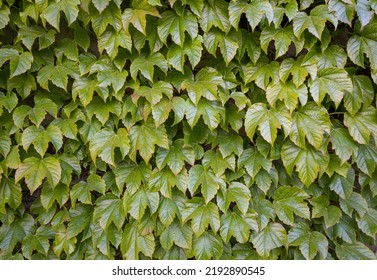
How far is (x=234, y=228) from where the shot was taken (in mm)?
1842

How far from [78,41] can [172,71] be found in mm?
512

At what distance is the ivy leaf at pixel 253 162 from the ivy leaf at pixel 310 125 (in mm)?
189

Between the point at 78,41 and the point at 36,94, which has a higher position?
the point at 78,41

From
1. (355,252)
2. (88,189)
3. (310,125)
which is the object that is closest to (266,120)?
(310,125)

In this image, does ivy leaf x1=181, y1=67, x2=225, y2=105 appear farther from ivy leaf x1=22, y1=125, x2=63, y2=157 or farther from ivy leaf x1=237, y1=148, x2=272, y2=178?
ivy leaf x1=22, y1=125, x2=63, y2=157

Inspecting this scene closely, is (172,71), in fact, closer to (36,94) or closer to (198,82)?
(198,82)

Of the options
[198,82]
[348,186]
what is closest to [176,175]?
[198,82]

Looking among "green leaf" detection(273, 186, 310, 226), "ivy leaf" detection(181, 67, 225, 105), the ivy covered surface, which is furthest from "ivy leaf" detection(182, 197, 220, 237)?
"ivy leaf" detection(181, 67, 225, 105)

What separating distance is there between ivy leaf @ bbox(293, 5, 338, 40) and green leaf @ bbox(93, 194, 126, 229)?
124cm

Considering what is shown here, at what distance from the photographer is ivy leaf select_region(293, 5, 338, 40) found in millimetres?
1639

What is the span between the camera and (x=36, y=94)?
190 centimetres

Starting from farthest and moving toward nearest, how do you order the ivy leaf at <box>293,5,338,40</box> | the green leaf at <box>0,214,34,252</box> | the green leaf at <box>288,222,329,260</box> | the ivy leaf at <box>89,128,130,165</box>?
the green leaf at <box>0,214,34,252</box> < the green leaf at <box>288,222,329,260</box> < the ivy leaf at <box>89,128,130,165</box> < the ivy leaf at <box>293,5,338,40</box>

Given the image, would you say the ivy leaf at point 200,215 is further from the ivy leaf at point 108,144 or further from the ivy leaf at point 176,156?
the ivy leaf at point 108,144

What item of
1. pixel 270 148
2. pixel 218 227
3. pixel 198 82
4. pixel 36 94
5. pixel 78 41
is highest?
pixel 78 41
